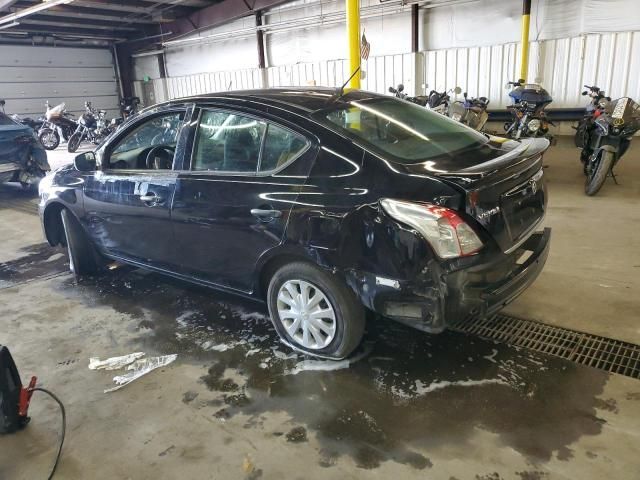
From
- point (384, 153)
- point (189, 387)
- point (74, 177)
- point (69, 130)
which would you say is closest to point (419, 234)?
point (384, 153)

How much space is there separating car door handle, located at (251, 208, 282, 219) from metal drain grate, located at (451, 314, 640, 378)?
49.1 inches

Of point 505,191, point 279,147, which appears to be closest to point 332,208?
point 279,147

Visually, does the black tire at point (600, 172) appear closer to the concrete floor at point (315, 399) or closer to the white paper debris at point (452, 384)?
the concrete floor at point (315, 399)

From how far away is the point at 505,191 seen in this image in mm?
2354

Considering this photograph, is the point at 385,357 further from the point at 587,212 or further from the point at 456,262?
the point at 587,212

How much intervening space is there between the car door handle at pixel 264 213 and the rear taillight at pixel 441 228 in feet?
2.38

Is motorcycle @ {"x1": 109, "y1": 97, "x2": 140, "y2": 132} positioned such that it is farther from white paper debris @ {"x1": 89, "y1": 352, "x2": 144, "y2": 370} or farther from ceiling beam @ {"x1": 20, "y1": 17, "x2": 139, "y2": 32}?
white paper debris @ {"x1": 89, "y1": 352, "x2": 144, "y2": 370}

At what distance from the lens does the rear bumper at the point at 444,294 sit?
2.21 m

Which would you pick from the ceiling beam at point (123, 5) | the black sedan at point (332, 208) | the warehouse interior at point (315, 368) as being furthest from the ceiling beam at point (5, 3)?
the black sedan at point (332, 208)

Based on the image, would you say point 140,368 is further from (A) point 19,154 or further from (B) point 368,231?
(A) point 19,154

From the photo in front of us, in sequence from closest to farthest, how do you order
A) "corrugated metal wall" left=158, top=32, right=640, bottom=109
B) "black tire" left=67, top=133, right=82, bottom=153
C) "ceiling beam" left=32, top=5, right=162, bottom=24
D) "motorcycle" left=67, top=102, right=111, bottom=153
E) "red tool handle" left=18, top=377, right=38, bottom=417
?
"red tool handle" left=18, top=377, right=38, bottom=417
"corrugated metal wall" left=158, top=32, right=640, bottom=109
"black tire" left=67, top=133, right=82, bottom=153
"motorcycle" left=67, top=102, right=111, bottom=153
"ceiling beam" left=32, top=5, right=162, bottom=24

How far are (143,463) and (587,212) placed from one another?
195 inches

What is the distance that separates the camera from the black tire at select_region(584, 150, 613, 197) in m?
5.71

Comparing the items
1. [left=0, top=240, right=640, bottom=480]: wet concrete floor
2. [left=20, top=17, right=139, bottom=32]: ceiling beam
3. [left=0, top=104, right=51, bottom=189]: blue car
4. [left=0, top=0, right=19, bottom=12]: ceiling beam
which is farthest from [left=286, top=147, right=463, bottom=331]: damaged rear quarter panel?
[left=20, top=17, right=139, bottom=32]: ceiling beam
